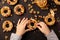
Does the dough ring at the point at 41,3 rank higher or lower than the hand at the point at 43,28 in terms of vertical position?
higher

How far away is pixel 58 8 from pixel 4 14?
359 mm

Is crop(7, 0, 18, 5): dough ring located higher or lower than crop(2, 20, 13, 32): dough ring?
higher

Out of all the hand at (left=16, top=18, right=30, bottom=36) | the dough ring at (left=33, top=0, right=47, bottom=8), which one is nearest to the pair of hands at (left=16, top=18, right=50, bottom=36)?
the hand at (left=16, top=18, right=30, bottom=36)

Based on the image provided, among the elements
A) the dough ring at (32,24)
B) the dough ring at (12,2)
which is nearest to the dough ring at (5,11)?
the dough ring at (12,2)

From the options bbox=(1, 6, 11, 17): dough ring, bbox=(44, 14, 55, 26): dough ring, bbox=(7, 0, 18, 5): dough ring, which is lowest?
bbox=(44, 14, 55, 26): dough ring

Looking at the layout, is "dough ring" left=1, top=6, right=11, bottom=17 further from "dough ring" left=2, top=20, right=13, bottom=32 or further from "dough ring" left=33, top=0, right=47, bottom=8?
"dough ring" left=33, top=0, right=47, bottom=8

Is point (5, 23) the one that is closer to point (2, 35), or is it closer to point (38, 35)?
point (2, 35)

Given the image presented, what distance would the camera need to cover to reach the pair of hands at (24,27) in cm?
125

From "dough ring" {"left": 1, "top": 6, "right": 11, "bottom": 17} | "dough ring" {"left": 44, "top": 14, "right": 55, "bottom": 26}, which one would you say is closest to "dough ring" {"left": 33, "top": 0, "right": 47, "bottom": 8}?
"dough ring" {"left": 44, "top": 14, "right": 55, "bottom": 26}

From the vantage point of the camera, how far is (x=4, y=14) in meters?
1.34

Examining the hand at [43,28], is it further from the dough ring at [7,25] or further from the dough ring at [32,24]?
the dough ring at [7,25]

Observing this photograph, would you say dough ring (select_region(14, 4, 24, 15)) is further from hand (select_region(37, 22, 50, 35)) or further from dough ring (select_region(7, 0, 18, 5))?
hand (select_region(37, 22, 50, 35))

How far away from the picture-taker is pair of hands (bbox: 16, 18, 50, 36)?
1.25 meters

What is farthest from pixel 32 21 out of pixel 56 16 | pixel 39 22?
pixel 56 16
